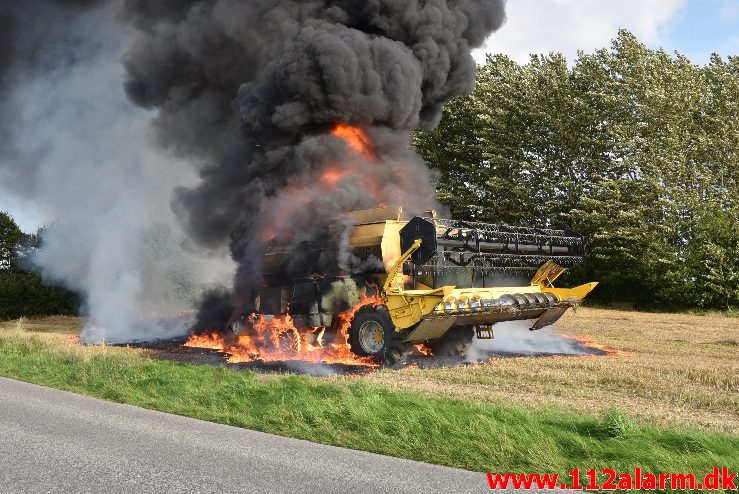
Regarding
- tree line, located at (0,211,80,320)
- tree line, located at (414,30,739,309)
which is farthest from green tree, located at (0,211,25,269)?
tree line, located at (414,30,739,309)

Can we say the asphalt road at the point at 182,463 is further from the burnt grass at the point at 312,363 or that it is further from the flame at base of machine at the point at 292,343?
the flame at base of machine at the point at 292,343

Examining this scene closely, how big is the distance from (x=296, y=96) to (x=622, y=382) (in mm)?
10422

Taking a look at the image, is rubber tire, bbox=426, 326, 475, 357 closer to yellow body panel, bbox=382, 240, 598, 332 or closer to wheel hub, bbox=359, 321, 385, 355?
yellow body panel, bbox=382, 240, 598, 332

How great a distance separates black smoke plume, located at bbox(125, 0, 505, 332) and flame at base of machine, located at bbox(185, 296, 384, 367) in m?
1.28

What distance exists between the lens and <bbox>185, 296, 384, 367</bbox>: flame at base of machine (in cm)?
1358

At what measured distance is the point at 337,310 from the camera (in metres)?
13.8

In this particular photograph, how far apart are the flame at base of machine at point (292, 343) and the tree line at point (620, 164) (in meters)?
18.4

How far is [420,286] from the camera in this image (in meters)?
13.6

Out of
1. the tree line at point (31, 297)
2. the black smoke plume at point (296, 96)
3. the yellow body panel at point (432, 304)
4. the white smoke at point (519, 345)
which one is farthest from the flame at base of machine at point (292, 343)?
the tree line at point (31, 297)

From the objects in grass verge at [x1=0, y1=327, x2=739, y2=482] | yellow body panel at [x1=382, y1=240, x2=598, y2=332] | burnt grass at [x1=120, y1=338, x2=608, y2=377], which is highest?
yellow body panel at [x1=382, y1=240, x2=598, y2=332]

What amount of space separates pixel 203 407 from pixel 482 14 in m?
14.6

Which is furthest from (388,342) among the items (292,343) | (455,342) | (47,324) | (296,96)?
(47,324)

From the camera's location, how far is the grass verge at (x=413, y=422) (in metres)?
5.99

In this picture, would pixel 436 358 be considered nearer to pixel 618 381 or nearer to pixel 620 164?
pixel 618 381
